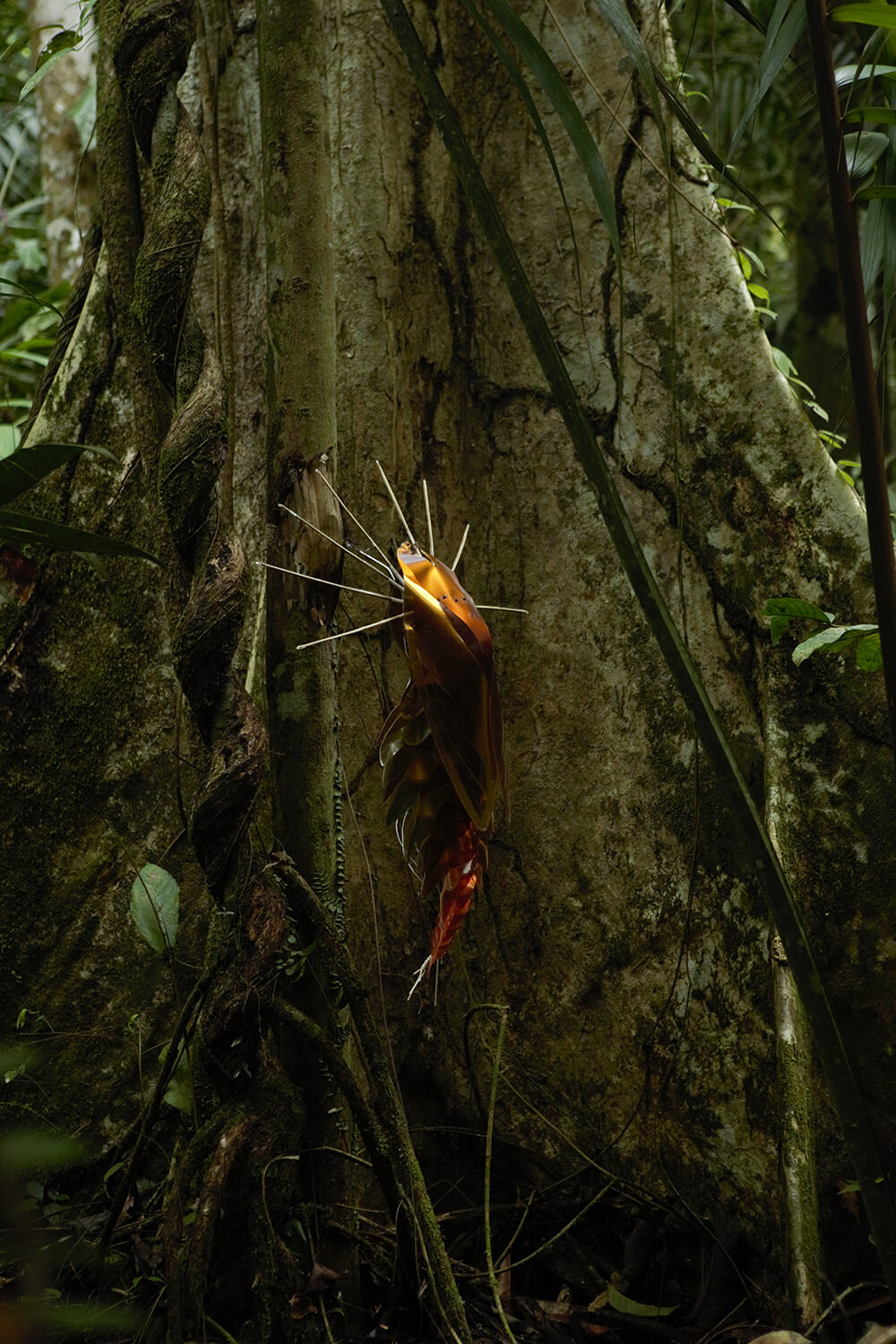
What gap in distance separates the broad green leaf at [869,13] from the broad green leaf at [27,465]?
0.77 metres

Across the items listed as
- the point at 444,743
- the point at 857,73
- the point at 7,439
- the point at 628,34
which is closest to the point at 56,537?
the point at 444,743

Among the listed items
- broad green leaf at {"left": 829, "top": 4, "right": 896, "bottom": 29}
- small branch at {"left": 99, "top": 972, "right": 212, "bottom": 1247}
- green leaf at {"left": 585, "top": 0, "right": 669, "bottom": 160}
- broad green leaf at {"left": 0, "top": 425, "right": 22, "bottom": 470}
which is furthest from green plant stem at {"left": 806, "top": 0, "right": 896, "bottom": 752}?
broad green leaf at {"left": 0, "top": 425, "right": 22, "bottom": 470}

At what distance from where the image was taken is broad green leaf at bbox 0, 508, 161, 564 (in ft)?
2.95

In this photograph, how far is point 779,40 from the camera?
1.00 metres

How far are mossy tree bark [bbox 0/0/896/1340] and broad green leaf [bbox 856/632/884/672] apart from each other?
0.22m

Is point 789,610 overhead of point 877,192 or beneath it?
beneath

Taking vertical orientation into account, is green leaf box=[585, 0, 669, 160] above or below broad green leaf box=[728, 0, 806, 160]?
below

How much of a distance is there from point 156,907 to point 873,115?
1260 mm

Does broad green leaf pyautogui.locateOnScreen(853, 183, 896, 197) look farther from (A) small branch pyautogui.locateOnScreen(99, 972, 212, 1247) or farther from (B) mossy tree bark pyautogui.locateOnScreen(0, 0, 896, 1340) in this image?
(A) small branch pyautogui.locateOnScreen(99, 972, 212, 1247)

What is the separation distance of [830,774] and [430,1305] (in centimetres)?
88

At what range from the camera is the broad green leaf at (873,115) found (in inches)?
36.7

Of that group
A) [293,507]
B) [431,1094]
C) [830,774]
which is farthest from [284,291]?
[431,1094]

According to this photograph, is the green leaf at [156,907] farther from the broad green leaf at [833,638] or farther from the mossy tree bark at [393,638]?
the broad green leaf at [833,638]

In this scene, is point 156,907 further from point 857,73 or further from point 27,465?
point 857,73
